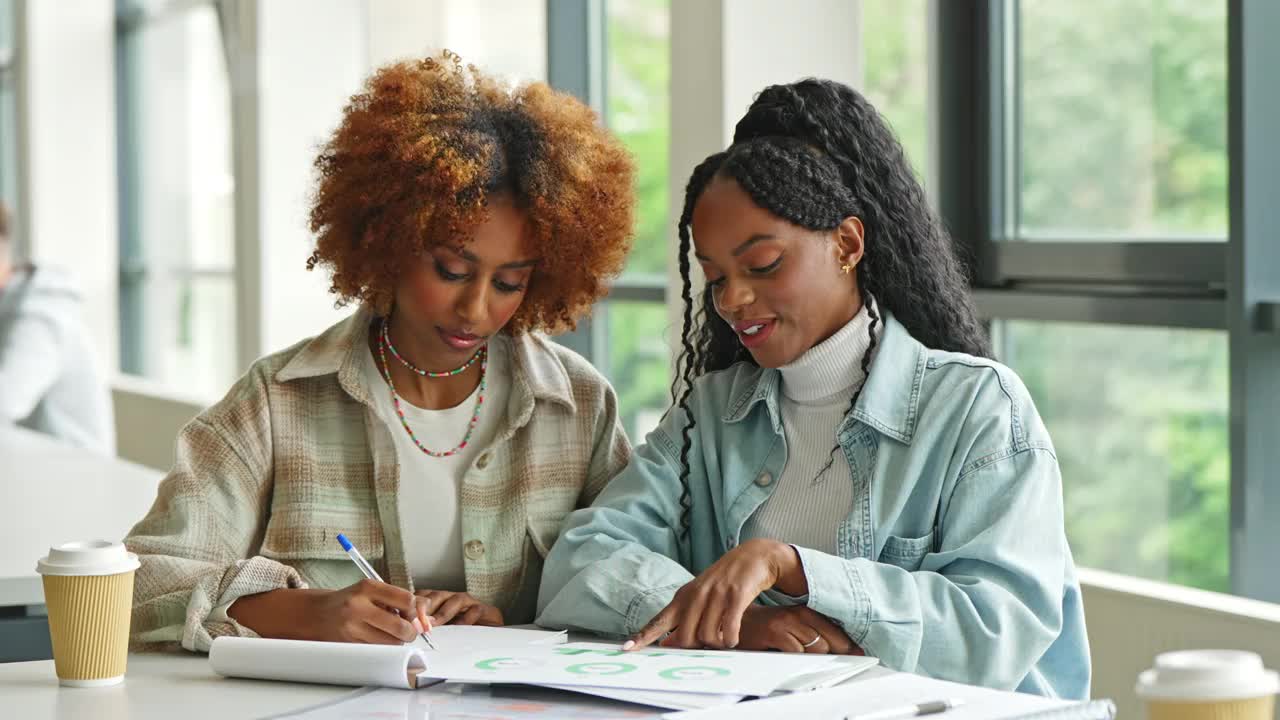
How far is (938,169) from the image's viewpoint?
3.03 meters

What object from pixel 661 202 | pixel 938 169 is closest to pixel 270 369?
pixel 938 169

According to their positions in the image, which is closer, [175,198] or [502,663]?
[502,663]

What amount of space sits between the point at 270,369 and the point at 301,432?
0.28ft

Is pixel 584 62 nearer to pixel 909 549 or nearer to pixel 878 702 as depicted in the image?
pixel 909 549

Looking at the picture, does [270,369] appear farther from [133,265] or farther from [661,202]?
[133,265]

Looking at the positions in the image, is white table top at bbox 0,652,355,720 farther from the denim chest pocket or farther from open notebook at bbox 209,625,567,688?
the denim chest pocket

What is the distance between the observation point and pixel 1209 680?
1.01 m

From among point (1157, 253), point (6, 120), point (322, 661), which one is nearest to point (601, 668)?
point (322, 661)

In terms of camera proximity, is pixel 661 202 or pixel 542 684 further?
pixel 661 202

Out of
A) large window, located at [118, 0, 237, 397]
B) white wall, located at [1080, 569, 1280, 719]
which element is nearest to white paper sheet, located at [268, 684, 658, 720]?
white wall, located at [1080, 569, 1280, 719]

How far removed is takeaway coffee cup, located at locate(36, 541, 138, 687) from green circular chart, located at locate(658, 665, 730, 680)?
496 mm

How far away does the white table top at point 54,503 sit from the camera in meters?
2.14

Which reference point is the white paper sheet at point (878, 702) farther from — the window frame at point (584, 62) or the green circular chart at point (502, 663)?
the window frame at point (584, 62)

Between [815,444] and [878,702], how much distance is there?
48cm
